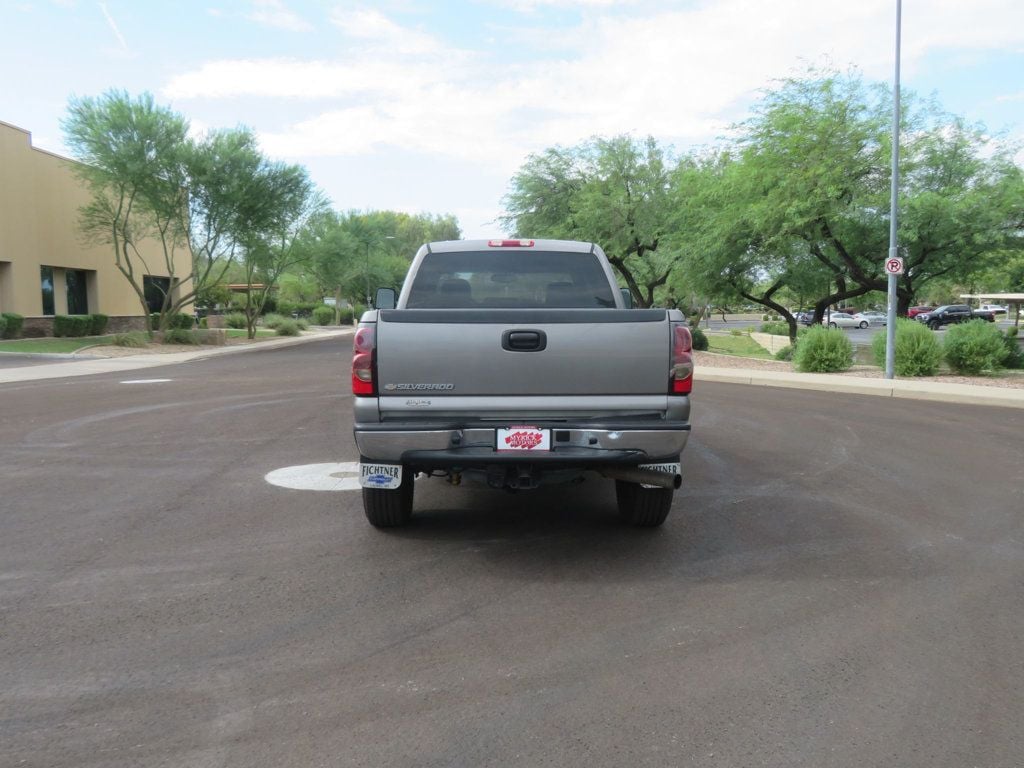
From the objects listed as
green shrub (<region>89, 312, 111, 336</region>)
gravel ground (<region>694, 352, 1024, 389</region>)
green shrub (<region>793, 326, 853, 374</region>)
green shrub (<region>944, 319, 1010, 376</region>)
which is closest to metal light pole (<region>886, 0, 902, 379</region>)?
gravel ground (<region>694, 352, 1024, 389</region>)

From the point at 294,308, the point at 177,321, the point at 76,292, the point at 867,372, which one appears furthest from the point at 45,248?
the point at 294,308

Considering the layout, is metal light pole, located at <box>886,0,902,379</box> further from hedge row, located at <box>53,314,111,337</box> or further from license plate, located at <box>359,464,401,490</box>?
hedge row, located at <box>53,314,111,337</box>

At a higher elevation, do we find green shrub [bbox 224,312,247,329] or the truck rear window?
the truck rear window

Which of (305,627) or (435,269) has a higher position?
(435,269)

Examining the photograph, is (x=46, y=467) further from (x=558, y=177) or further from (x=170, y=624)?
(x=558, y=177)

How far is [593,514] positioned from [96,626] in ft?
12.0

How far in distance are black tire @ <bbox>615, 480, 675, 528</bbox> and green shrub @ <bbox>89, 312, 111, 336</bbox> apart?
35.8 meters

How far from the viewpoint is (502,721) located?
3.36 meters

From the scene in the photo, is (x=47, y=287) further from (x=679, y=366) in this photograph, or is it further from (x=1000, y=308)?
(x=1000, y=308)

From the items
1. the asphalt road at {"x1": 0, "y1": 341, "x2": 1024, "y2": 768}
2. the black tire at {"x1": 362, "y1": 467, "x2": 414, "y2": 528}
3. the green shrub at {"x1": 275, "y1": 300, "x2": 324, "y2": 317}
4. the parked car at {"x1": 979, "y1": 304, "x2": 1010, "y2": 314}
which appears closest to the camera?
the asphalt road at {"x1": 0, "y1": 341, "x2": 1024, "y2": 768}

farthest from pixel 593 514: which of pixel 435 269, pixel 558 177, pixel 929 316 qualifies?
pixel 929 316

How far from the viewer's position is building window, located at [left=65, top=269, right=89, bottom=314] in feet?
125

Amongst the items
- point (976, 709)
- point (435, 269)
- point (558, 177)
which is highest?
point (558, 177)

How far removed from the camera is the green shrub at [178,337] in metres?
34.9
